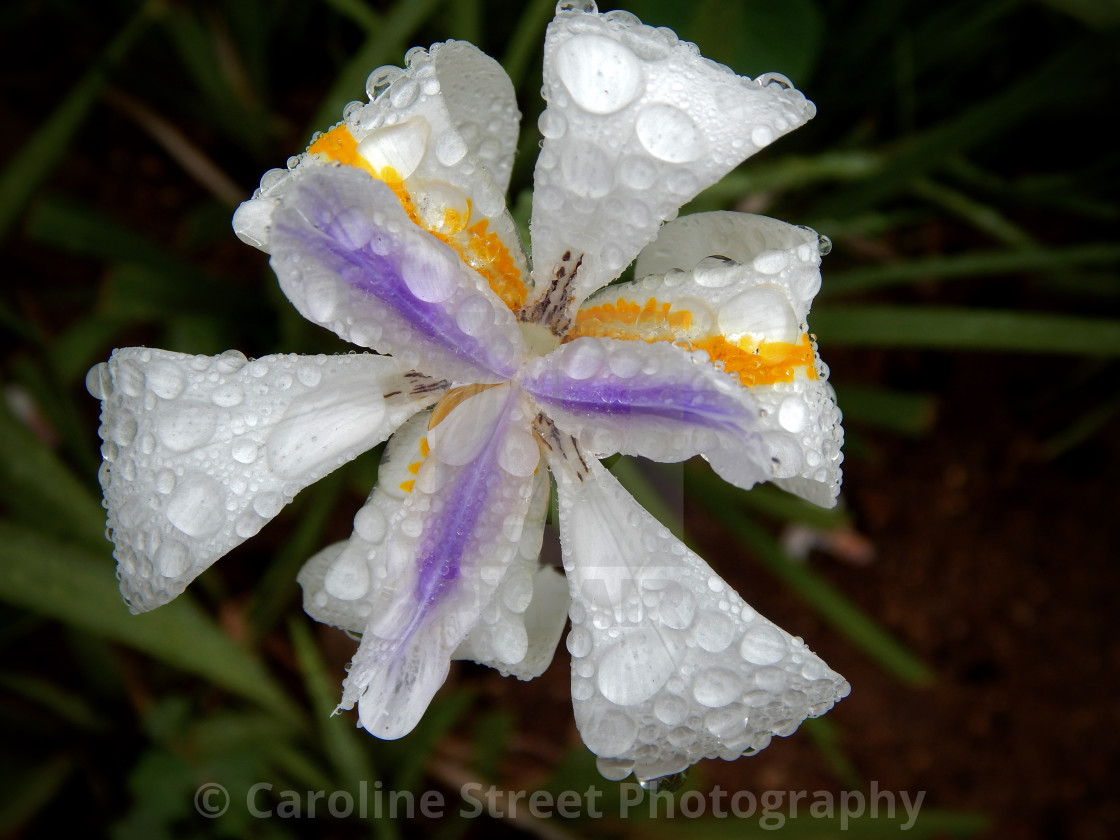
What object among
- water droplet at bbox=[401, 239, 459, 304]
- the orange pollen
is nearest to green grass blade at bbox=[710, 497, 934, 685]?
the orange pollen

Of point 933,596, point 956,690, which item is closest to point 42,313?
point 933,596

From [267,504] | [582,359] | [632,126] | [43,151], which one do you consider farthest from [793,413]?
[43,151]

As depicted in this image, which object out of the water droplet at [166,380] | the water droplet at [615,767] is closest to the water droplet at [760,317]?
the water droplet at [615,767]

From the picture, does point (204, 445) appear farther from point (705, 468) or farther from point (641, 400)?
point (705, 468)

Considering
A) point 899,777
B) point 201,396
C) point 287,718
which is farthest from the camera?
point 899,777

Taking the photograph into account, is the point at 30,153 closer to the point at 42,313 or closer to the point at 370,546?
the point at 42,313
